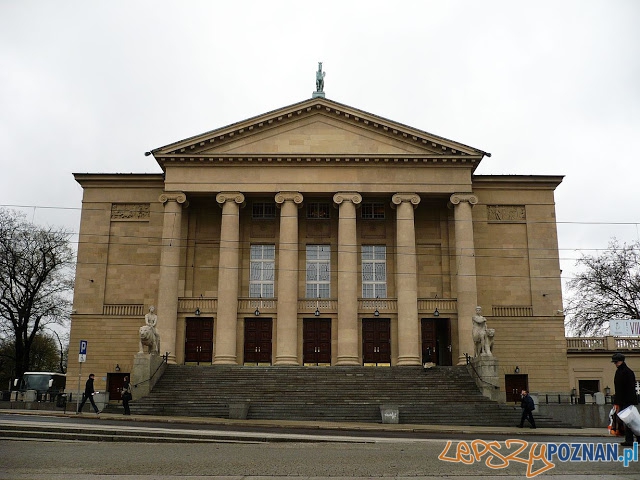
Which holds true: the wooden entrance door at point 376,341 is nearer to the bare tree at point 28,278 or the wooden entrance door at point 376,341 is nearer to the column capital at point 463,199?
the column capital at point 463,199

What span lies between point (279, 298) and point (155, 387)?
8811 mm

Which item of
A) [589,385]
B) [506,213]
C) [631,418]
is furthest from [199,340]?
[631,418]

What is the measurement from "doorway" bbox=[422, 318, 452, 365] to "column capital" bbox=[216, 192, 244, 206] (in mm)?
12892

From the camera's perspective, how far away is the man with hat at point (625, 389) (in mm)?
11094

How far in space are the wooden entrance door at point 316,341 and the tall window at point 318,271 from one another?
1645 mm

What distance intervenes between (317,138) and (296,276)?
27.6 feet

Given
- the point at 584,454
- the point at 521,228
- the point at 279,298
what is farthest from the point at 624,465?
the point at 521,228

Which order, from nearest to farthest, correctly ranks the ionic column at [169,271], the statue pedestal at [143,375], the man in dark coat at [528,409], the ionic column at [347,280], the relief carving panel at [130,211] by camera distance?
the man in dark coat at [528,409], the statue pedestal at [143,375], the ionic column at [347,280], the ionic column at [169,271], the relief carving panel at [130,211]

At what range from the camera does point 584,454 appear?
12.8 meters

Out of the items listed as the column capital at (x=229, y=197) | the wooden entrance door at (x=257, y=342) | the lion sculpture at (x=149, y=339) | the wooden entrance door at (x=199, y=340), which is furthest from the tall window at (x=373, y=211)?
the lion sculpture at (x=149, y=339)

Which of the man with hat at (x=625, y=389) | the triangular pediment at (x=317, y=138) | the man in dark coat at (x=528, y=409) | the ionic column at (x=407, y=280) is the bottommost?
the man in dark coat at (x=528, y=409)

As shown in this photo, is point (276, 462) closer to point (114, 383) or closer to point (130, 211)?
point (114, 383)

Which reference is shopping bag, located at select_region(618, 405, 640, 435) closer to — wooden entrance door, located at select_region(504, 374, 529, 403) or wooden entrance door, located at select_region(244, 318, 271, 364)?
wooden entrance door, located at select_region(504, 374, 529, 403)

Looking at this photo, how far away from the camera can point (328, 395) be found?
32.9 metres
